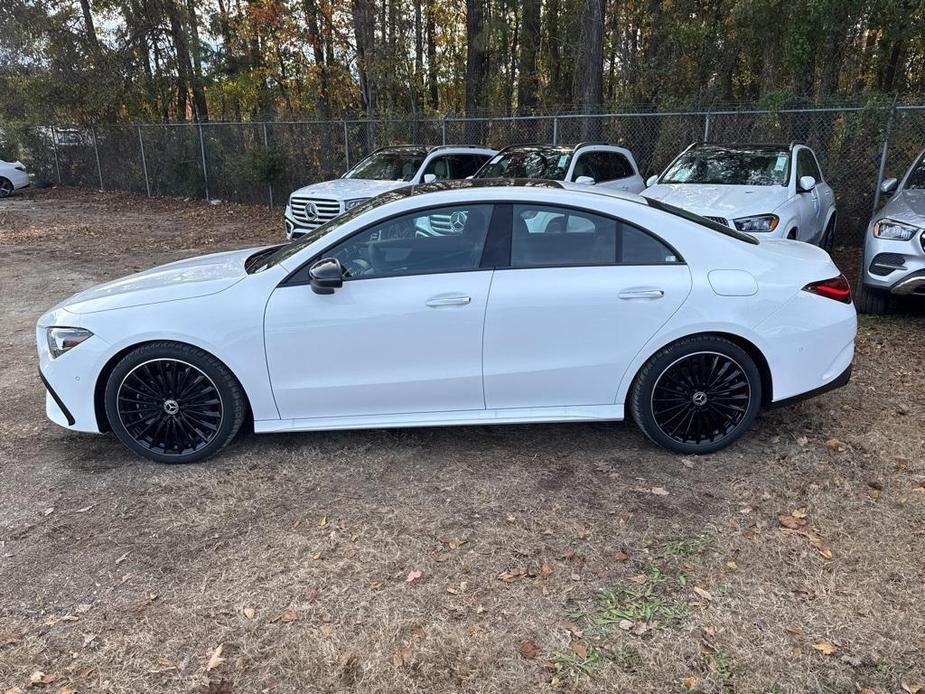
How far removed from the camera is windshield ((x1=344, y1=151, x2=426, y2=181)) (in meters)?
10.9

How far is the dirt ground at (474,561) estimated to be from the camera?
257 cm

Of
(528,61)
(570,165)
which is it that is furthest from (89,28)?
(570,165)

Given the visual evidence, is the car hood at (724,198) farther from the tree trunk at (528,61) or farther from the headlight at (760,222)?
the tree trunk at (528,61)

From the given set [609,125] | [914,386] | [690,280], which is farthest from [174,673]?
[609,125]

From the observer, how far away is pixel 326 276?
3.67 metres

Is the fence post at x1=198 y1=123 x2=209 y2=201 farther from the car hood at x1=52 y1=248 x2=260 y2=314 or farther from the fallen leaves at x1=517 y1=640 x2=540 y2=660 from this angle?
the fallen leaves at x1=517 y1=640 x2=540 y2=660

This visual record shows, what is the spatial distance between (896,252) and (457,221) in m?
4.44

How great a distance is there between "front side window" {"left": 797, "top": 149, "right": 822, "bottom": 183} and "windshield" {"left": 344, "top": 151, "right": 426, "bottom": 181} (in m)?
5.55

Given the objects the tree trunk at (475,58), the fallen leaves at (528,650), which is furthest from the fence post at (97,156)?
the fallen leaves at (528,650)

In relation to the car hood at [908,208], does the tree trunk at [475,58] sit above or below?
above

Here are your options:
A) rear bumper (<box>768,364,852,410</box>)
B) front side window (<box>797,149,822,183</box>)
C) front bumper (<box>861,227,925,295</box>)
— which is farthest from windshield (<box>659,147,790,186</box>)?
rear bumper (<box>768,364,852,410</box>)

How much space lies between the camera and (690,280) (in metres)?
3.79

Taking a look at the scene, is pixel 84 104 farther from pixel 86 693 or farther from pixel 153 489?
pixel 86 693

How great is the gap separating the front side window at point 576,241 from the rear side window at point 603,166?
225 inches
